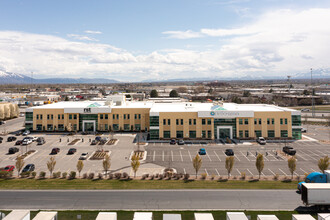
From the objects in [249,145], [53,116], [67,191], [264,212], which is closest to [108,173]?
[67,191]

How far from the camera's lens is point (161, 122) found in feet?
217

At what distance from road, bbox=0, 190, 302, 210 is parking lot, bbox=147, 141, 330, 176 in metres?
8.74

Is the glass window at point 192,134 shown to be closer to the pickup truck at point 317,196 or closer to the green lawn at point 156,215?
the green lawn at point 156,215

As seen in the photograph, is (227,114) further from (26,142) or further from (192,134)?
(26,142)

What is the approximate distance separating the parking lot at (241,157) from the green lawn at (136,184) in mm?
4733

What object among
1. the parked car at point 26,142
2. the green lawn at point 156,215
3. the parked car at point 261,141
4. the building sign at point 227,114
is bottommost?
the green lawn at point 156,215

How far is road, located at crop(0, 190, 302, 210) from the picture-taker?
1117 inches

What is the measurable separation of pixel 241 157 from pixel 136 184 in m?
24.9

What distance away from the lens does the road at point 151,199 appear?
28359 millimetres

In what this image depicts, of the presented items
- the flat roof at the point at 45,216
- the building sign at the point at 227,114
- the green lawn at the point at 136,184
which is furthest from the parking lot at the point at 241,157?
the flat roof at the point at 45,216

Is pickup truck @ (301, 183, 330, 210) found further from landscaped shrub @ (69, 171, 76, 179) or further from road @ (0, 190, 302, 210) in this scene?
landscaped shrub @ (69, 171, 76, 179)

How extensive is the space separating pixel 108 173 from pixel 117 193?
8.91 m

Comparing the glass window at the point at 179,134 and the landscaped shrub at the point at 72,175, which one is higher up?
the glass window at the point at 179,134

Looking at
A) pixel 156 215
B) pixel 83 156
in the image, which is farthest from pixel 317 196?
pixel 83 156
